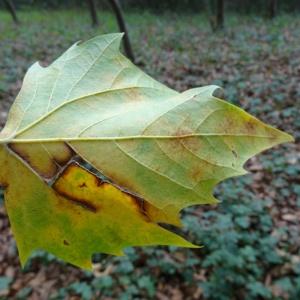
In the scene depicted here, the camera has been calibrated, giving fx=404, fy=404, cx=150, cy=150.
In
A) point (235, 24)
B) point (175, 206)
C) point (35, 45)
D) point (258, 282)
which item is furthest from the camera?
point (235, 24)

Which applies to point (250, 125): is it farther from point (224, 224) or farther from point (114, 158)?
point (224, 224)

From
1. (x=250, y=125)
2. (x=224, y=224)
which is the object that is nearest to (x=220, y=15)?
(x=224, y=224)

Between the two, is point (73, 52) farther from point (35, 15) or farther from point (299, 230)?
point (35, 15)

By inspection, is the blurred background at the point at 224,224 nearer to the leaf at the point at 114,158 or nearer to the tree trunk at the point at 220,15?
the tree trunk at the point at 220,15

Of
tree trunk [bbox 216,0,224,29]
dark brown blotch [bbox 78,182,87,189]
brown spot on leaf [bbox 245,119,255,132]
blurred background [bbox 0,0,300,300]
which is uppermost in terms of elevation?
brown spot on leaf [bbox 245,119,255,132]

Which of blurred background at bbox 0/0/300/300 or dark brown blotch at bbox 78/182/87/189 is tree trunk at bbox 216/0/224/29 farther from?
dark brown blotch at bbox 78/182/87/189

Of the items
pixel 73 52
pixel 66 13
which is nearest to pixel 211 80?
pixel 73 52

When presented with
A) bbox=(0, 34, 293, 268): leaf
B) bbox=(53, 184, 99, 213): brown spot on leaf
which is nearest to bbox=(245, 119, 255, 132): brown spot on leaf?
bbox=(0, 34, 293, 268): leaf

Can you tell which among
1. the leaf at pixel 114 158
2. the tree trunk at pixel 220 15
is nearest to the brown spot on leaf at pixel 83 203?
the leaf at pixel 114 158
